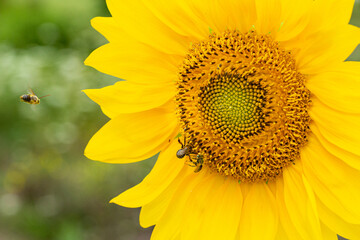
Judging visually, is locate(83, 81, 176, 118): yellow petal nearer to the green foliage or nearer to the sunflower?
the sunflower

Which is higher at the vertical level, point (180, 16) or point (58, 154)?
point (180, 16)

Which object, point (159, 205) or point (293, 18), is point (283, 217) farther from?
point (293, 18)

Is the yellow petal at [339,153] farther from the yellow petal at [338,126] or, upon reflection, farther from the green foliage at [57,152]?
the green foliage at [57,152]

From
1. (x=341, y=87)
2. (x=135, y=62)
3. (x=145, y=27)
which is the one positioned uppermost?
(x=145, y=27)

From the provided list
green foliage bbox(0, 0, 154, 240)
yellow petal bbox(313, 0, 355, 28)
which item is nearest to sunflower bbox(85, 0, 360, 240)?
yellow petal bbox(313, 0, 355, 28)

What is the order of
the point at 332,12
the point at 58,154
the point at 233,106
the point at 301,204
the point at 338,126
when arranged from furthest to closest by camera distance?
the point at 58,154 < the point at 233,106 < the point at 301,204 < the point at 338,126 < the point at 332,12

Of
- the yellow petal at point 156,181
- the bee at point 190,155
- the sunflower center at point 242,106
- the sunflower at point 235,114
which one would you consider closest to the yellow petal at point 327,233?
the sunflower at point 235,114

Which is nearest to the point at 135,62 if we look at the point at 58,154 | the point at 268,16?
the point at 268,16
